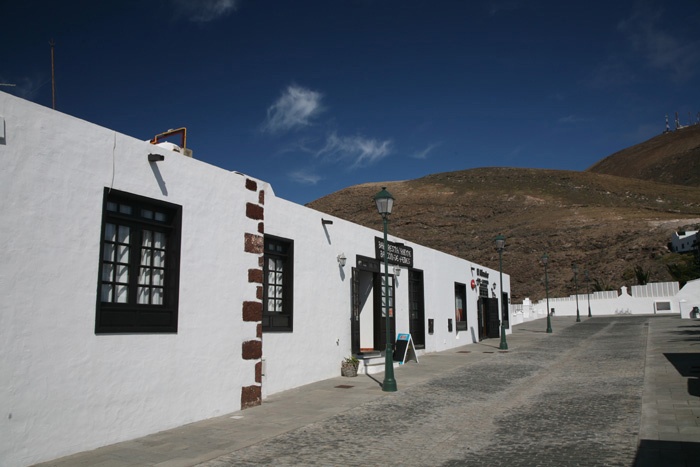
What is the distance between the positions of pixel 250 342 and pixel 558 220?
80.2 meters

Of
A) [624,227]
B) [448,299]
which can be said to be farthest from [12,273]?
[624,227]

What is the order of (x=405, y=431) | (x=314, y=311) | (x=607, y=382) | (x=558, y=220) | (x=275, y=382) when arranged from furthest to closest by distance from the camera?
(x=558, y=220) < (x=314, y=311) < (x=607, y=382) < (x=275, y=382) < (x=405, y=431)

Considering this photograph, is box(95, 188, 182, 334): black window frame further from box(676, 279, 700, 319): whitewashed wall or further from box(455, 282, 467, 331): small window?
box(676, 279, 700, 319): whitewashed wall

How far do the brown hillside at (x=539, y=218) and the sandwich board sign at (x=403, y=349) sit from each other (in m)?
51.5

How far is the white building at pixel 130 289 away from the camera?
553 cm

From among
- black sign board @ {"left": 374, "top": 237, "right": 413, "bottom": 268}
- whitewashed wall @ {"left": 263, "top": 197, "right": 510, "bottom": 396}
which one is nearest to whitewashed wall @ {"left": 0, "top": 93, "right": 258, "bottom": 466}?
whitewashed wall @ {"left": 263, "top": 197, "right": 510, "bottom": 396}

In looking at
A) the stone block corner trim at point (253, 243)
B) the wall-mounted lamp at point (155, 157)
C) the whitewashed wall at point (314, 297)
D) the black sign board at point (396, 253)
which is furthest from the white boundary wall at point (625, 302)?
the wall-mounted lamp at point (155, 157)

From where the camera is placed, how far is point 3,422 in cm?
516

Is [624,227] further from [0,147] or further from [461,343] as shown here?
[0,147]

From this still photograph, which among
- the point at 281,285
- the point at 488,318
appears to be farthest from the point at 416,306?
the point at 488,318

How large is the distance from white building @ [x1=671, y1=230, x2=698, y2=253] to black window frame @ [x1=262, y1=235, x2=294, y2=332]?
198 feet

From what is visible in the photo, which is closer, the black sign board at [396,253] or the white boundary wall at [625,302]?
the black sign board at [396,253]

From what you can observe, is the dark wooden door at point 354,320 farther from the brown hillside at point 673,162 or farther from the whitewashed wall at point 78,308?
the brown hillside at point 673,162

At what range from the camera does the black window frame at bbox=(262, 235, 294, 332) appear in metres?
10.3
